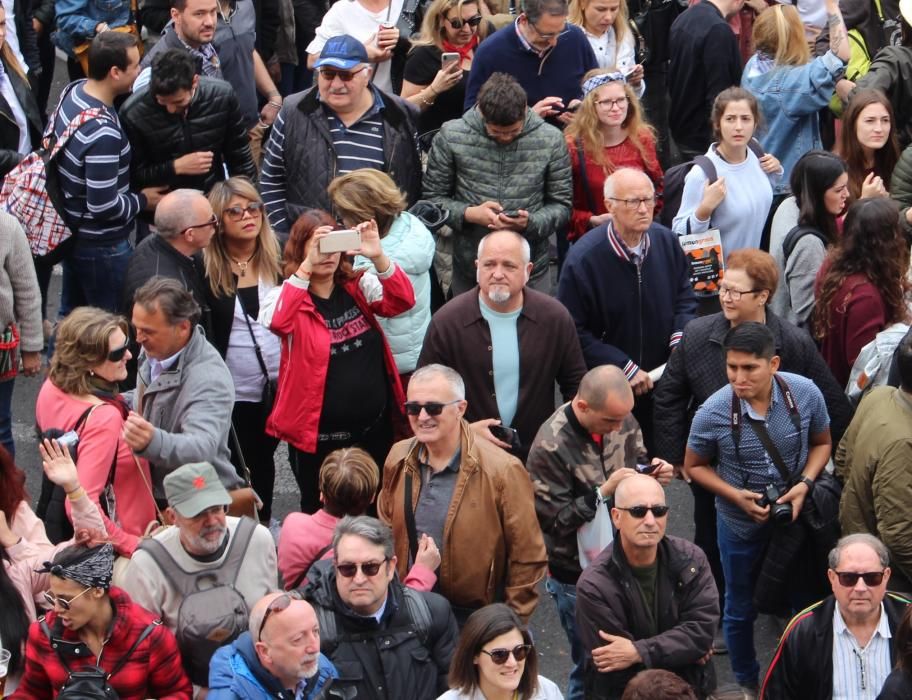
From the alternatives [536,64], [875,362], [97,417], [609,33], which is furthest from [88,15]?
[875,362]

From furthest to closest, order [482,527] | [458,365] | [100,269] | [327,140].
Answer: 1. [100,269]
2. [327,140]
3. [458,365]
4. [482,527]

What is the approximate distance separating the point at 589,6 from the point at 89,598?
5.66m

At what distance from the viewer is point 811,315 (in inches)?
306

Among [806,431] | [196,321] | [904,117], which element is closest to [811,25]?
[904,117]

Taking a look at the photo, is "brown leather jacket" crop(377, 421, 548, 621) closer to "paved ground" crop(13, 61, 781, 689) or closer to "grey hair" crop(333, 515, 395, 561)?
"grey hair" crop(333, 515, 395, 561)

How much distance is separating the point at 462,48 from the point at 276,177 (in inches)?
68.6

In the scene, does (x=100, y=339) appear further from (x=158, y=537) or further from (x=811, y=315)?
(x=811, y=315)

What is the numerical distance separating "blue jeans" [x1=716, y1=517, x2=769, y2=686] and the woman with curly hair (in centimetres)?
118

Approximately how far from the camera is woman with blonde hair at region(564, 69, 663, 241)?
8.62 meters

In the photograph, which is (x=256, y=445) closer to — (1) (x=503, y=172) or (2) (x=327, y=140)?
(2) (x=327, y=140)

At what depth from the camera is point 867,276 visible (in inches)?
292

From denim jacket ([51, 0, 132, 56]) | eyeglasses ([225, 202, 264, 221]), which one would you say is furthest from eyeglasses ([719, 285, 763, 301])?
denim jacket ([51, 0, 132, 56])

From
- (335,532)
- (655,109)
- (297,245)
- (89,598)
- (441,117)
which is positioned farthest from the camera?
(655,109)

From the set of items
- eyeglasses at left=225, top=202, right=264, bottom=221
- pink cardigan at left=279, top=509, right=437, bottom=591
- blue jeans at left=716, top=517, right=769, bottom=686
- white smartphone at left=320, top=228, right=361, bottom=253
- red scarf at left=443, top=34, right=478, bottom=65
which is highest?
white smartphone at left=320, top=228, right=361, bottom=253
